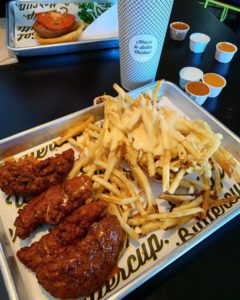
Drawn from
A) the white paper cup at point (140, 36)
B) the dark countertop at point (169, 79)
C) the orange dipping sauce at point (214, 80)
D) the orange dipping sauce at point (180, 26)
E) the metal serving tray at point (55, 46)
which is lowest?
the dark countertop at point (169, 79)

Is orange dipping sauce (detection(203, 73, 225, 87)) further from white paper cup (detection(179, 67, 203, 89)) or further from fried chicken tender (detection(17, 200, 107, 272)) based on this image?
fried chicken tender (detection(17, 200, 107, 272))

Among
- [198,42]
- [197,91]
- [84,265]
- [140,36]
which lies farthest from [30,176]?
[198,42]

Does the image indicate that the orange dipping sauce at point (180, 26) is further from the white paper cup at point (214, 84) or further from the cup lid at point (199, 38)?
the white paper cup at point (214, 84)

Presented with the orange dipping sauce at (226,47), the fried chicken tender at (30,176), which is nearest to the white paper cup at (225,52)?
the orange dipping sauce at (226,47)

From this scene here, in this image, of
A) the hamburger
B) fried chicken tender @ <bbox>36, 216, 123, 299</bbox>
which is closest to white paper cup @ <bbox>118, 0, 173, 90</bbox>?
the hamburger

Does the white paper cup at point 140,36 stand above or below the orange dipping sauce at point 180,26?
above

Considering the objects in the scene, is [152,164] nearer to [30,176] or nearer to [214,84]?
[30,176]
